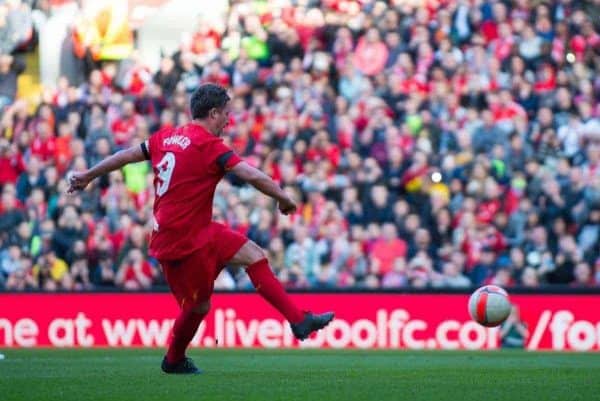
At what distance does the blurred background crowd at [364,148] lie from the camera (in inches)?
727

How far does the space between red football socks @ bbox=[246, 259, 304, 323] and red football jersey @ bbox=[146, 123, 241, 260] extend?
426mm

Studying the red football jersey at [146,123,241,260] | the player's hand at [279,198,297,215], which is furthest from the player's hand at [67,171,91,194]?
the player's hand at [279,198,297,215]

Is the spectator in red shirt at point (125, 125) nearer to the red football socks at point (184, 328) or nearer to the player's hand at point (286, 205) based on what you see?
the red football socks at point (184, 328)

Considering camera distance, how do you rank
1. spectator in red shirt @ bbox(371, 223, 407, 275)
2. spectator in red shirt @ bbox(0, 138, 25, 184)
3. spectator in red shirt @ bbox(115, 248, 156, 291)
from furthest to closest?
1. spectator in red shirt @ bbox(0, 138, 25, 184)
2. spectator in red shirt @ bbox(115, 248, 156, 291)
3. spectator in red shirt @ bbox(371, 223, 407, 275)

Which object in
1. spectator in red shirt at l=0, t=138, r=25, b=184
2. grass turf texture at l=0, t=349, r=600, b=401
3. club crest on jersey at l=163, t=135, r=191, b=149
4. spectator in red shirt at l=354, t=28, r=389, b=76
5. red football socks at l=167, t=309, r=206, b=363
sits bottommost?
grass turf texture at l=0, t=349, r=600, b=401

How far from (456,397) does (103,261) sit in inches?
438

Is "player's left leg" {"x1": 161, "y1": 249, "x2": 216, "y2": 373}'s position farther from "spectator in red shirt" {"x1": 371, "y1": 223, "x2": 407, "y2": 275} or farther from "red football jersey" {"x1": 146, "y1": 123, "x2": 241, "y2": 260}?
"spectator in red shirt" {"x1": 371, "y1": 223, "x2": 407, "y2": 275}

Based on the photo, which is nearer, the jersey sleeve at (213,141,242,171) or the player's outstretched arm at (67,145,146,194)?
the jersey sleeve at (213,141,242,171)

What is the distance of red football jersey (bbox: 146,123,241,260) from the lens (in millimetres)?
10680

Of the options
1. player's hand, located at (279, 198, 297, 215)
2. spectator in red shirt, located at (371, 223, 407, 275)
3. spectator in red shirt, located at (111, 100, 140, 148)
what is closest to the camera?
player's hand, located at (279, 198, 297, 215)

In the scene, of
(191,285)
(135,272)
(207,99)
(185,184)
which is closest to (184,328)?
(191,285)

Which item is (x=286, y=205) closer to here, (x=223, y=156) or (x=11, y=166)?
(x=223, y=156)

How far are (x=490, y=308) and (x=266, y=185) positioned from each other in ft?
A: 9.81

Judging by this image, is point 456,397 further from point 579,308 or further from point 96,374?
point 579,308
